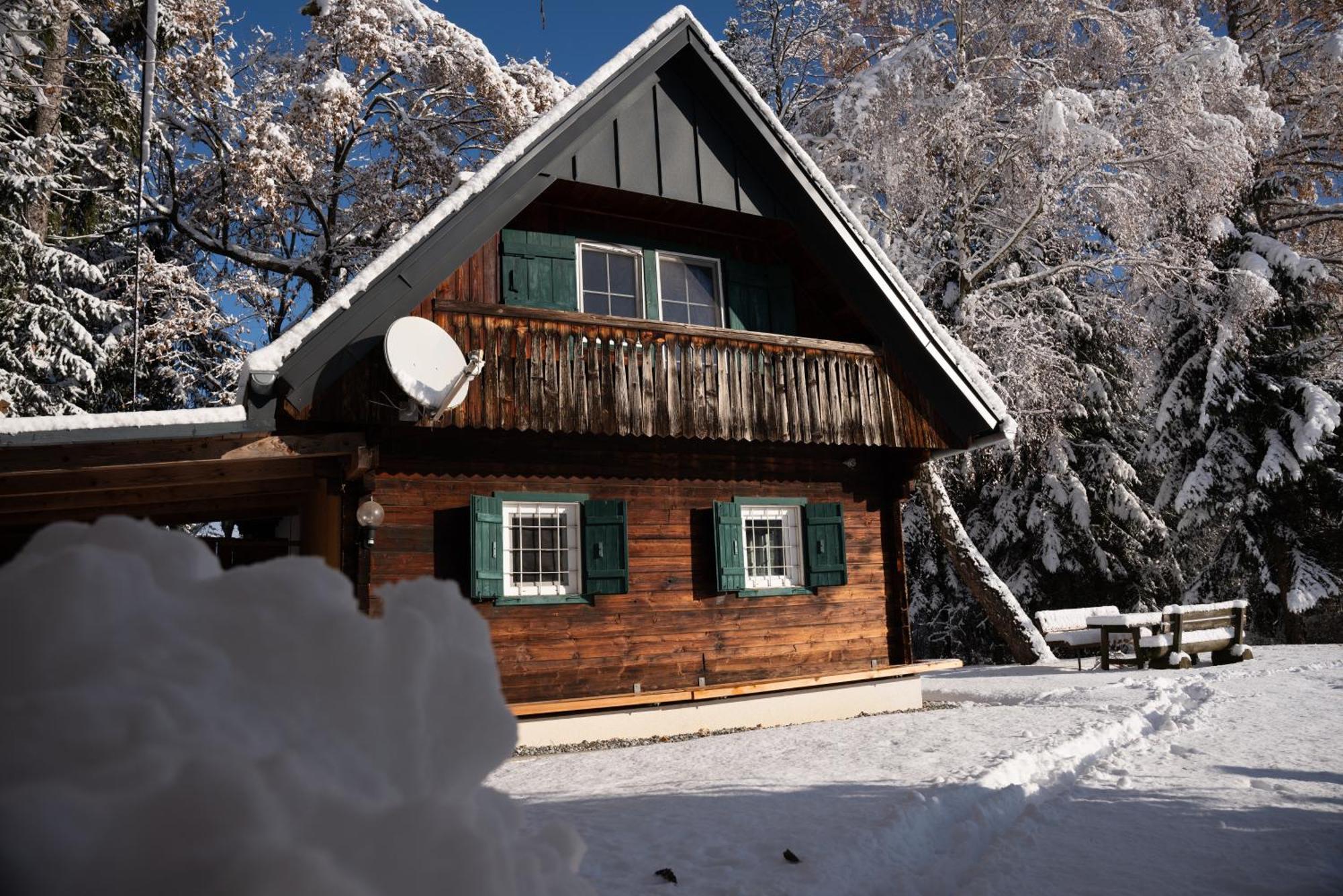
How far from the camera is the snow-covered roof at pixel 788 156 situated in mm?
8172

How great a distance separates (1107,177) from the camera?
623 inches

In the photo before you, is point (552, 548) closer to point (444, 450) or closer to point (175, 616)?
point (444, 450)

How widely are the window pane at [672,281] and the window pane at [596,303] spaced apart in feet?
2.44

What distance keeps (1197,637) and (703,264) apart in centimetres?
964

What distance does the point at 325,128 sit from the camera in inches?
617

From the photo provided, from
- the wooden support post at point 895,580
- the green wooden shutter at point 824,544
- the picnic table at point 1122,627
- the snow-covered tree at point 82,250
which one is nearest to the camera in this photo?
the green wooden shutter at point 824,544

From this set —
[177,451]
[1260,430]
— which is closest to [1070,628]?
A: [1260,430]

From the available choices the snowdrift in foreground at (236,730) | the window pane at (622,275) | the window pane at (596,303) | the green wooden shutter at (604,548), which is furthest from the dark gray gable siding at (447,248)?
the snowdrift in foreground at (236,730)

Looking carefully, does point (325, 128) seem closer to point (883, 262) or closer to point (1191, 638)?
point (883, 262)

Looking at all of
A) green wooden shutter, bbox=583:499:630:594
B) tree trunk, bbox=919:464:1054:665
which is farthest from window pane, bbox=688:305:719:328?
tree trunk, bbox=919:464:1054:665

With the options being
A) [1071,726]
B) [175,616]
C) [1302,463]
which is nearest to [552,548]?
[1071,726]

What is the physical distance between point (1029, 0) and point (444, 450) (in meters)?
13.7

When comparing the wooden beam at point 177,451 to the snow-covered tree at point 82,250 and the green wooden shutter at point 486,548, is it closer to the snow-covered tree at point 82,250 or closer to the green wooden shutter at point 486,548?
the green wooden shutter at point 486,548

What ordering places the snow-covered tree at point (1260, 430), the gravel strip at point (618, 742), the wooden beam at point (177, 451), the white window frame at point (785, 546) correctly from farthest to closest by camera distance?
the snow-covered tree at point (1260, 430) → the white window frame at point (785, 546) → the gravel strip at point (618, 742) → the wooden beam at point (177, 451)
